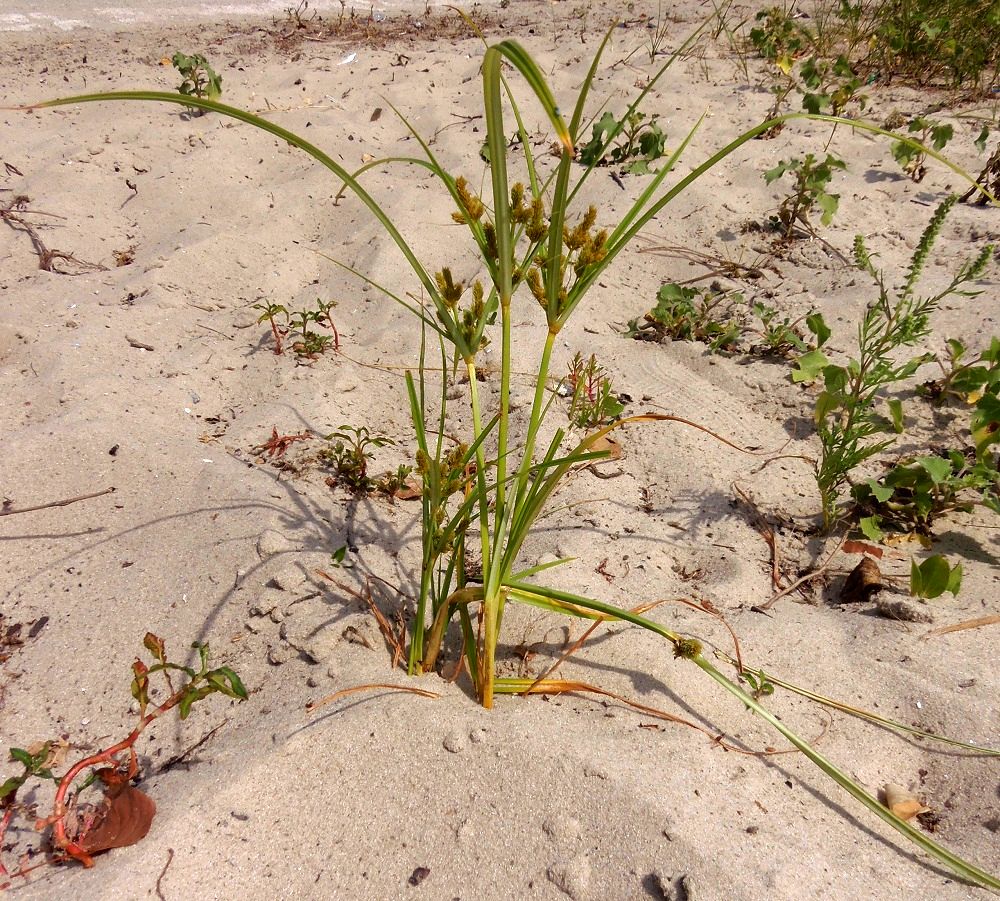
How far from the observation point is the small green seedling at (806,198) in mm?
2689

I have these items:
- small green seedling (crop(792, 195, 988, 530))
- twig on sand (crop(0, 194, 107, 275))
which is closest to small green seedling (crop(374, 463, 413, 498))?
small green seedling (crop(792, 195, 988, 530))

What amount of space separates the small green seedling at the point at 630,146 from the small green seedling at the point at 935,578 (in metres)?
2.15

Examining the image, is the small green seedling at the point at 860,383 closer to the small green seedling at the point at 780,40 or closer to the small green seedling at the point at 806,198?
the small green seedling at the point at 806,198

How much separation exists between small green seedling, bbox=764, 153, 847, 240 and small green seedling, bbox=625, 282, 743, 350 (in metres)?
0.54

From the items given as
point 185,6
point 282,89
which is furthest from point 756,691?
point 185,6

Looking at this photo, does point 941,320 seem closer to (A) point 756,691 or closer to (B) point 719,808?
(A) point 756,691

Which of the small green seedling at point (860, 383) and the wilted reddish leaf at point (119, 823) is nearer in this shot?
the wilted reddish leaf at point (119, 823)

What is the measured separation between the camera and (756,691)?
129cm

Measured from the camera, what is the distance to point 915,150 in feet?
9.38

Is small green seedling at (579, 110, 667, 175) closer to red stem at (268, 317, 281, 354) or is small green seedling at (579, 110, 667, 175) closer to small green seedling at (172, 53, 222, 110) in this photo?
red stem at (268, 317, 281, 354)

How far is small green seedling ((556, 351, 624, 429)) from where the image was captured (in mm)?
1969

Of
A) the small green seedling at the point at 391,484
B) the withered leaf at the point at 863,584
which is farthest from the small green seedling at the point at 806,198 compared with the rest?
the small green seedling at the point at 391,484

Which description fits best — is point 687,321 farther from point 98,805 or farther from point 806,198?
point 98,805

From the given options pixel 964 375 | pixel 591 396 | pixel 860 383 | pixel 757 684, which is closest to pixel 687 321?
pixel 591 396
